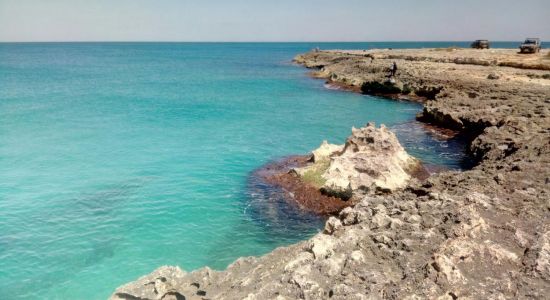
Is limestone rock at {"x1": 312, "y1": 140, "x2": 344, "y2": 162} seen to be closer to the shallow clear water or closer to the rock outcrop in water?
the rock outcrop in water

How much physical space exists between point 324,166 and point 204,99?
3742cm

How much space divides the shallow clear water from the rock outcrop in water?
3.13m

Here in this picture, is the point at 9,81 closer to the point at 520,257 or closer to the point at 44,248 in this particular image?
the point at 44,248

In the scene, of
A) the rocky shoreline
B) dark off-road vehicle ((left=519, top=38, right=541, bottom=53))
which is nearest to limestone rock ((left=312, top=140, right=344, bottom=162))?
the rocky shoreline

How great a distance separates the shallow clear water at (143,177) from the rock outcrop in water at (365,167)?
123 inches

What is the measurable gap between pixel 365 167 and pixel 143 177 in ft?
47.2

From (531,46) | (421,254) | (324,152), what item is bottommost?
(324,152)

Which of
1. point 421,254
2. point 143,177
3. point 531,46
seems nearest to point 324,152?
point 143,177

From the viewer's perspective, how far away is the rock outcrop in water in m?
20.3

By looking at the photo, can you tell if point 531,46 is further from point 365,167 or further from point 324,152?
point 365,167

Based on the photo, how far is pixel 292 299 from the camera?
311 inches

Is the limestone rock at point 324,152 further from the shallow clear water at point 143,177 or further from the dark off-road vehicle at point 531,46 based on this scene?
the dark off-road vehicle at point 531,46

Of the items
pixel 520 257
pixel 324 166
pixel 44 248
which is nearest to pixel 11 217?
pixel 44 248

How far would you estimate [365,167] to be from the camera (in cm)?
2102
